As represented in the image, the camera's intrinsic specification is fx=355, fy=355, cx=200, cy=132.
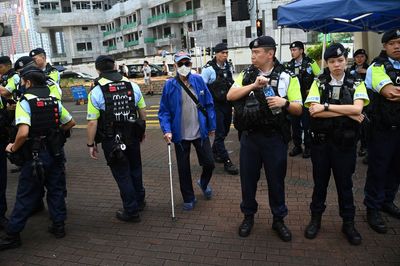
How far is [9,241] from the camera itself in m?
3.92

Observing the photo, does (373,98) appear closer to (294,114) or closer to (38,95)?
(294,114)

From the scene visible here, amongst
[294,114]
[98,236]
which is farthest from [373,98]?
[98,236]

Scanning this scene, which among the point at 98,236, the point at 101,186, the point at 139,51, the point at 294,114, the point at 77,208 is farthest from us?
the point at 139,51

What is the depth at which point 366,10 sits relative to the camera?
19.4 feet

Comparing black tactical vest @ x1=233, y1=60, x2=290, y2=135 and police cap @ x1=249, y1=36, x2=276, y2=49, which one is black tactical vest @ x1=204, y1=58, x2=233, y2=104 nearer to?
black tactical vest @ x1=233, y1=60, x2=290, y2=135

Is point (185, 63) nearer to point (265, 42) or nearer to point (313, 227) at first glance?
point (265, 42)

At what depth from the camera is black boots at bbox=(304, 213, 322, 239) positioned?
377 cm

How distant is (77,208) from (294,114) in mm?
3321

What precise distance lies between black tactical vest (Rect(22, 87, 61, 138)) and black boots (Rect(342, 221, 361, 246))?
332cm

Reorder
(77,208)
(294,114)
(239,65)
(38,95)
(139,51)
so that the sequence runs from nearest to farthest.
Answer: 1. (294,114)
2. (38,95)
3. (77,208)
4. (239,65)
5. (139,51)

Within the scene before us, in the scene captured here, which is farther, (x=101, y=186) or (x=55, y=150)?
(x=101, y=186)

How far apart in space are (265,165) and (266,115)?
58cm

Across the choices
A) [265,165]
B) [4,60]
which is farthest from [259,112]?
[4,60]

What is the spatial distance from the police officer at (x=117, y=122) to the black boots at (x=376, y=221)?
2.72 m
